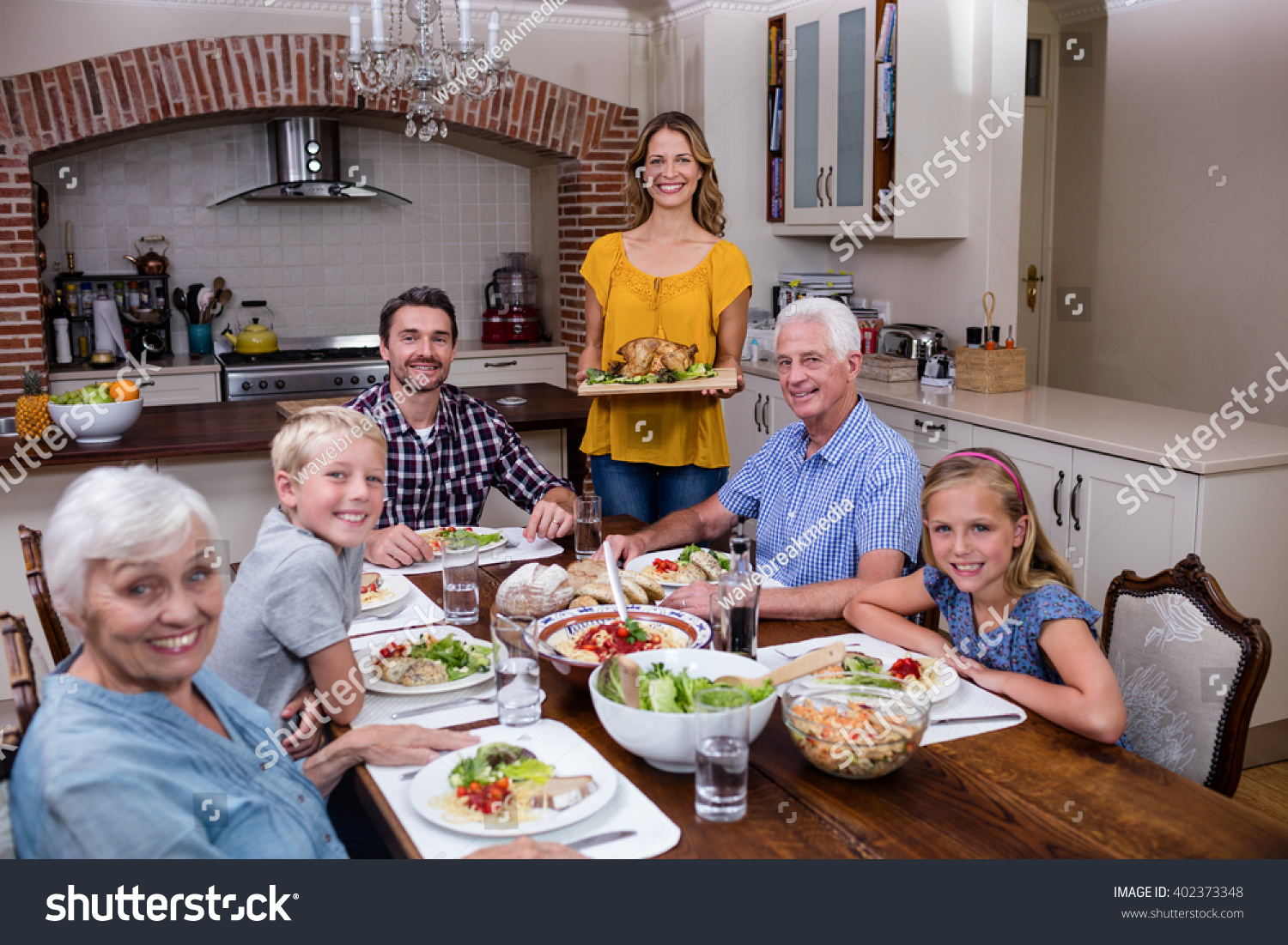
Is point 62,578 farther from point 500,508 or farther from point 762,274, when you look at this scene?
point 762,274

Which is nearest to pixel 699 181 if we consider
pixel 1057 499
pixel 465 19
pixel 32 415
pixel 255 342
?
pixel 465 19

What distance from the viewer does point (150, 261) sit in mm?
5734

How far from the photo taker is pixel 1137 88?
5.93 m

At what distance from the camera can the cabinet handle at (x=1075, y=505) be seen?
3.38 m

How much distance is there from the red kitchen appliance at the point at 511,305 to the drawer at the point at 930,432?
2.56 metres

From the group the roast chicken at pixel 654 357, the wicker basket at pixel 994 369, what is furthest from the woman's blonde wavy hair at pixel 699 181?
the wicker basket at pixel 994 369

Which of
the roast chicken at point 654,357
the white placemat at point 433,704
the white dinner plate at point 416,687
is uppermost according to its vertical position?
the roast chicken at point 654,357

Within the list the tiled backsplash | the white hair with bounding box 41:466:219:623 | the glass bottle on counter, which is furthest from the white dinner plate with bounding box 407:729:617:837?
the tiled backsplash

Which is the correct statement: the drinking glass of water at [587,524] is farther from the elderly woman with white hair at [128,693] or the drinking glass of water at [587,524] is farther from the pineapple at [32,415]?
the pineapple at [32,415]

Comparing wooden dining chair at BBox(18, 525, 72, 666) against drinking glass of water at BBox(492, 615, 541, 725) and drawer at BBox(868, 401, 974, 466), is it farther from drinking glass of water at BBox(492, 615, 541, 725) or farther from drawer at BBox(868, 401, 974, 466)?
drawer at BBox(868, 401, 974, 466)

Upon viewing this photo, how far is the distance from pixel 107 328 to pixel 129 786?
17.0ft

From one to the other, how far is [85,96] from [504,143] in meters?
2.02

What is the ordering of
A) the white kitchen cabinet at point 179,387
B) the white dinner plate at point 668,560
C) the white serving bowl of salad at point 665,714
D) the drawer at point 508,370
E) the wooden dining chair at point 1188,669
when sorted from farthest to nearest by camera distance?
the drawer at point 508,370, the white kitchen cabinet at point 179,387, the white dinner plate at point 668,560, the wooden dining chair at point 1188,669, the white serving bowl of salad at point 665,714

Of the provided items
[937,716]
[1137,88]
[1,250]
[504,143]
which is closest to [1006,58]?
[1137,88]
